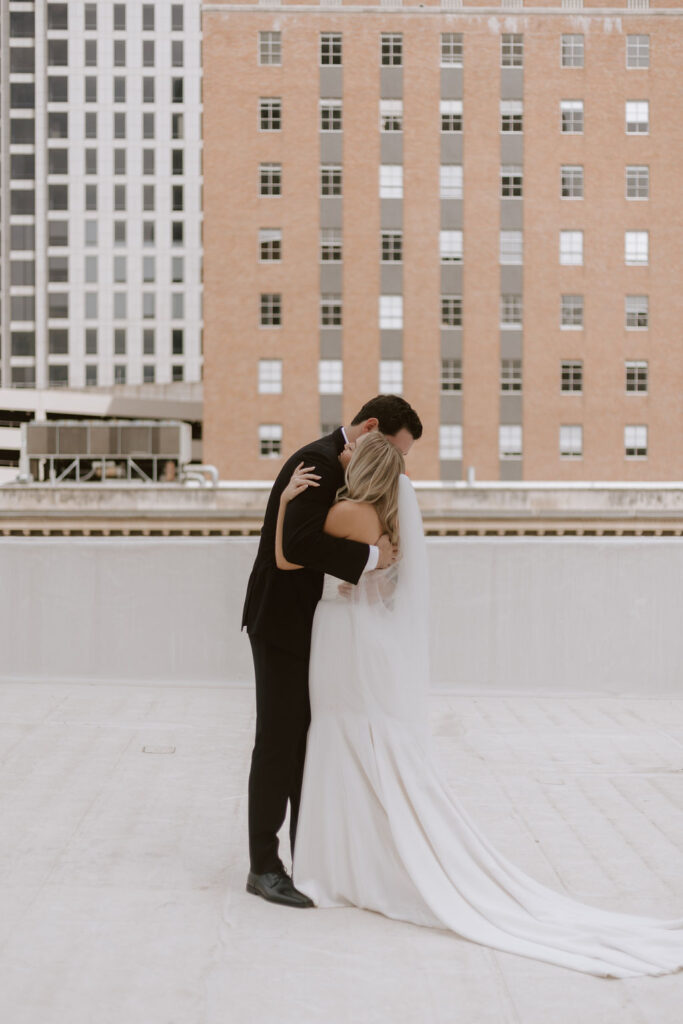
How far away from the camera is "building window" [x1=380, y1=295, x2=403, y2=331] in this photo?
55.1 meters

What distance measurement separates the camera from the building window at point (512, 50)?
181 feet

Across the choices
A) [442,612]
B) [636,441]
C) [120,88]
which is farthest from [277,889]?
[120,88]

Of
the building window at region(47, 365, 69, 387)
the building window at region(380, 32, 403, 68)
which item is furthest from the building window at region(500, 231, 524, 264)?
the building window at region(47, 365, 69, 387)

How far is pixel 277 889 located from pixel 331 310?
52049mm

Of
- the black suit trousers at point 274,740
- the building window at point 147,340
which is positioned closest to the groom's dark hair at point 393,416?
the black suit trousers at point 274,740

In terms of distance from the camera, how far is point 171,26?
92812 millimetres

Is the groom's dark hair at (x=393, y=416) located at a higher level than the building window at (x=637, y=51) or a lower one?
lower

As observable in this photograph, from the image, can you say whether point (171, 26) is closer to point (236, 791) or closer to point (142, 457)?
point (142, 457)

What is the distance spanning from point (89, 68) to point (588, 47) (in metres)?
50.8

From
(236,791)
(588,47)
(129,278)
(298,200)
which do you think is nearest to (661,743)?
(236,791)

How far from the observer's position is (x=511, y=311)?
55312mm

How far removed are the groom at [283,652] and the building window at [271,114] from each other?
2098 inches

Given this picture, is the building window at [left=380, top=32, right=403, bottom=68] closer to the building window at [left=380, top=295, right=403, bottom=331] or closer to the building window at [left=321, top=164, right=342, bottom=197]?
the building window at [left=321, top=164, right=342, bottom=197]

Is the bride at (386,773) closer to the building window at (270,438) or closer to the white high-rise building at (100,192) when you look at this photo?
the building window at (270,438)
